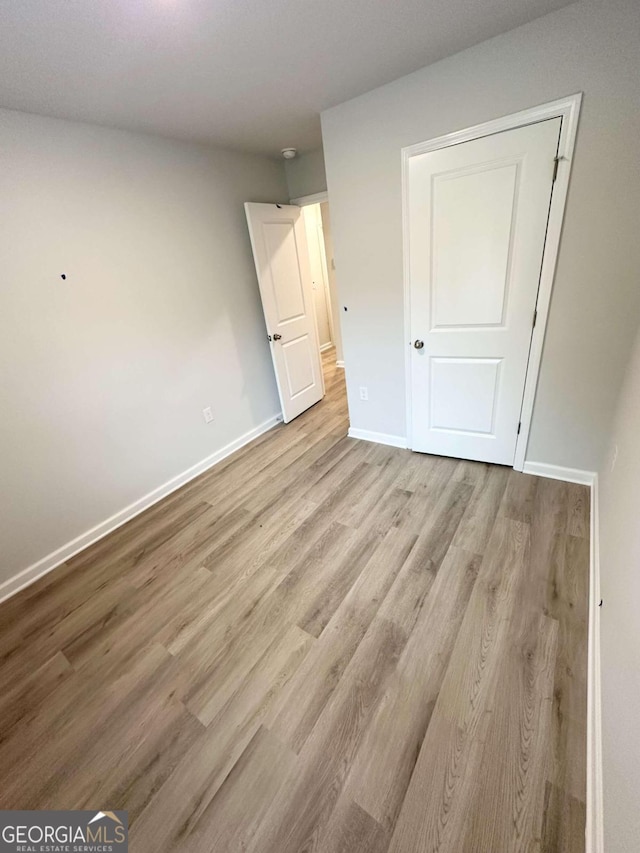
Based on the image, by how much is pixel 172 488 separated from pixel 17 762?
1.66 meters

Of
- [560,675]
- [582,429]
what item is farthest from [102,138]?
[560,675]

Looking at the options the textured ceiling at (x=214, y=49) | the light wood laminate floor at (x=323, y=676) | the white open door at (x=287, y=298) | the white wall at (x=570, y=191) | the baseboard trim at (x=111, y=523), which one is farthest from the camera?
the white open door at (x=287, y=298)

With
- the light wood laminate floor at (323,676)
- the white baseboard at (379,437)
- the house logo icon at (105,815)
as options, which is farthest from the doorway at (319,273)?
the house logo icon at (105,815)

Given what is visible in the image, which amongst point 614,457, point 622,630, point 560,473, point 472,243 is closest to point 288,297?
point 472,243

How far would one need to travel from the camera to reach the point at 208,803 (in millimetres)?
1049

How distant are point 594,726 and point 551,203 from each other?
223cm

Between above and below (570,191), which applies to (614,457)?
below

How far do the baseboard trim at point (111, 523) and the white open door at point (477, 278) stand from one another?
1741mm

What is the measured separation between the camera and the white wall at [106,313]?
184cm

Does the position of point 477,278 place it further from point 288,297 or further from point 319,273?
point 319,273

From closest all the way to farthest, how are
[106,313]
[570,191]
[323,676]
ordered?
[323,676] → [570,191] → [106,313]

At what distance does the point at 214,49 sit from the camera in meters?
1.46

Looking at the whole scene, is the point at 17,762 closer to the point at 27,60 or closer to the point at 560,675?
the point at 560,675

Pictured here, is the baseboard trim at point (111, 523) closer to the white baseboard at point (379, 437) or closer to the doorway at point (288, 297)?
the doorway at point (288, 297)
